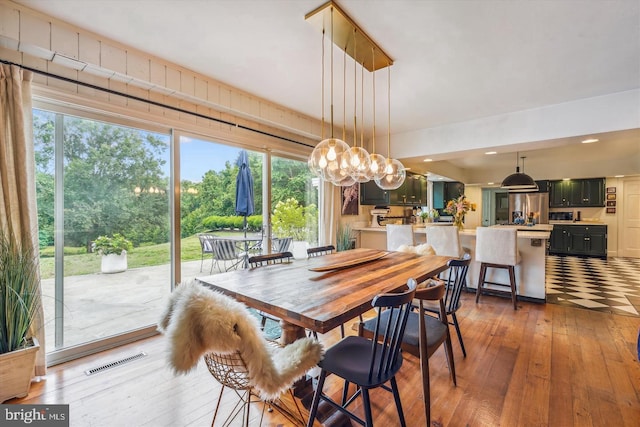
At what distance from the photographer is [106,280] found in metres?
2.62

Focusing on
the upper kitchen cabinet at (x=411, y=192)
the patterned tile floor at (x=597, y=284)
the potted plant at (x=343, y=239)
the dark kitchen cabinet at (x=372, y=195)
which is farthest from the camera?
the upper kitchen cabinet at (x=411, y=192)

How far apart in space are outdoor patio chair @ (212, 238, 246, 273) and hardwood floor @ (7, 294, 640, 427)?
107 cm

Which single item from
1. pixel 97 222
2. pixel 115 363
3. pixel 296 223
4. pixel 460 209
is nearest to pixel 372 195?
pixel 460 209

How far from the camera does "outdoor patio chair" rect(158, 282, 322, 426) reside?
1090 mm

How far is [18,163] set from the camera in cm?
200

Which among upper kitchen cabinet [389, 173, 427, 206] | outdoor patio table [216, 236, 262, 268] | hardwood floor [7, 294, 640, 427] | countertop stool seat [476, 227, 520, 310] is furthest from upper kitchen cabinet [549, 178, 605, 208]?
outdoor patio table [216, 236, 262, 268]

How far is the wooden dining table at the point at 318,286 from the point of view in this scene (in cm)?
137

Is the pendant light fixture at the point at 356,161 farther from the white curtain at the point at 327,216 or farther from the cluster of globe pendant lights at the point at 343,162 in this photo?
the white curtain at the point at 327,216

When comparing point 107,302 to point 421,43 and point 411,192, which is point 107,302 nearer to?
point 421,43

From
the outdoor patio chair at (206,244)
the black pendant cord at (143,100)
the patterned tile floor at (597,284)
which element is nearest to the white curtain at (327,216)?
the black pendant cord at (143,100)

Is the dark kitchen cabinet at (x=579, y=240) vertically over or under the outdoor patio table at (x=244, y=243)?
under

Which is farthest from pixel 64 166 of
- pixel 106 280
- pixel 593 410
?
pixel 593 410

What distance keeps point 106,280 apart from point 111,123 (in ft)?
4.73

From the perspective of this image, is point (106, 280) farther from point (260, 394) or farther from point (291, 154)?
point (291, 154)
